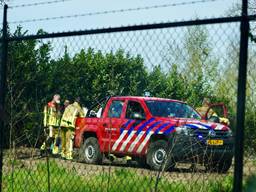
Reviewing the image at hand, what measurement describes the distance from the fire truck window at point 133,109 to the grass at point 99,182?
352 centimetres

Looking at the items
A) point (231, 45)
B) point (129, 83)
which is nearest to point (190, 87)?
point (129, 83)

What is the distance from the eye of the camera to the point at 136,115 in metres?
11.3

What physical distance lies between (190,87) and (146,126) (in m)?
4.93

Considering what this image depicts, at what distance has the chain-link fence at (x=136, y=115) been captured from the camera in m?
4.56

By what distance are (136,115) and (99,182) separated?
4.57 metres

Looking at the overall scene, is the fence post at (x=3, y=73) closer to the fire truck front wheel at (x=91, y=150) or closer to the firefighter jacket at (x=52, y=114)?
the firefighter jacket at (x=52, y=114)

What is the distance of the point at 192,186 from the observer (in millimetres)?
6027

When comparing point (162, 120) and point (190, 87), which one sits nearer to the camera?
point (190, 87)

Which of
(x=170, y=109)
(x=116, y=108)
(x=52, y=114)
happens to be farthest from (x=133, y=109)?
(x=52, y=114)

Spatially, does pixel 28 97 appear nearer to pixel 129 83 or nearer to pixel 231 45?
pixel 129 83

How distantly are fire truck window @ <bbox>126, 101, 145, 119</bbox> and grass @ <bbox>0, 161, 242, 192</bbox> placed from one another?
3.52m

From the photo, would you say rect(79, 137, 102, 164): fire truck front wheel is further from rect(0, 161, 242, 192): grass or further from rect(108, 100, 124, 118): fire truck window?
rect(0, 161, 242, 192): grass

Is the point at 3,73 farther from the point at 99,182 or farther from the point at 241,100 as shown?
the point at 241,100

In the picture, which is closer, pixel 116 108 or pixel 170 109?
pixel 170 109
